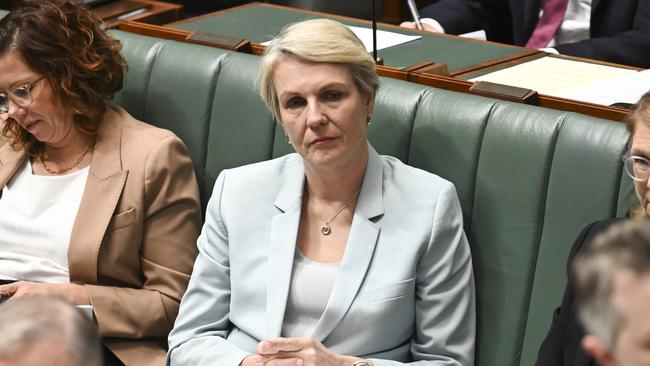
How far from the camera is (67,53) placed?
2.53 m

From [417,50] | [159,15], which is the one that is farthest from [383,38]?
[159,15]

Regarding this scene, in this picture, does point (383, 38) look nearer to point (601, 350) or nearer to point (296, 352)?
point (296, 352)

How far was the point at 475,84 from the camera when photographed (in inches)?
94.0

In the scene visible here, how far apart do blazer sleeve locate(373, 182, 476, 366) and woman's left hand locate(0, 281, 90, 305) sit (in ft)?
2.33

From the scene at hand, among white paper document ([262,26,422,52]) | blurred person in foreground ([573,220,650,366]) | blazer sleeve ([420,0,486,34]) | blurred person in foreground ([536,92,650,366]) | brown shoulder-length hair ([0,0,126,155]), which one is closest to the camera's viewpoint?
blurred person in foreground ([573,220,650,366])

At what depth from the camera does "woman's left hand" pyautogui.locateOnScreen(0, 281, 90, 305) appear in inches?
95.5

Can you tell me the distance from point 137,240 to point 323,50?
646 millimetres

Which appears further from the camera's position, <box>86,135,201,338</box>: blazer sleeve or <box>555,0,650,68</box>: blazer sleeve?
<box>555,0,650,68</box>: blazer sleeve

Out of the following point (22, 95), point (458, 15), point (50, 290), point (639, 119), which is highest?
point (639, 119)

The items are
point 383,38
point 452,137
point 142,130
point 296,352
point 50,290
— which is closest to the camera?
point 296,352

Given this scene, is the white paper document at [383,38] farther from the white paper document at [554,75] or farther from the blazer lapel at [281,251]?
the blazer lapel at [281,251]

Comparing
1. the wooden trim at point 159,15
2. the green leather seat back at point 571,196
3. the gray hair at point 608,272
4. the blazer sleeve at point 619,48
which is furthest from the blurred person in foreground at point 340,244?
the blazer sleeve at point 619,48

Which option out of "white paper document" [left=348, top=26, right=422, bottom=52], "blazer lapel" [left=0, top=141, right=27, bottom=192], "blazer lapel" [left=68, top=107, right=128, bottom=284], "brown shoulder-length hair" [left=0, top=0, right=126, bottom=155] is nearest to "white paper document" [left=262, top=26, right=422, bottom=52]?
"white paper document" [left=348, top=26, right=422, bottom=52]

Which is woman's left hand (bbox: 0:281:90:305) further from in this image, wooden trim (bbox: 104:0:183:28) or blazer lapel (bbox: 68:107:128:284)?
wooden trim (bbox: 104:0:183:28)
